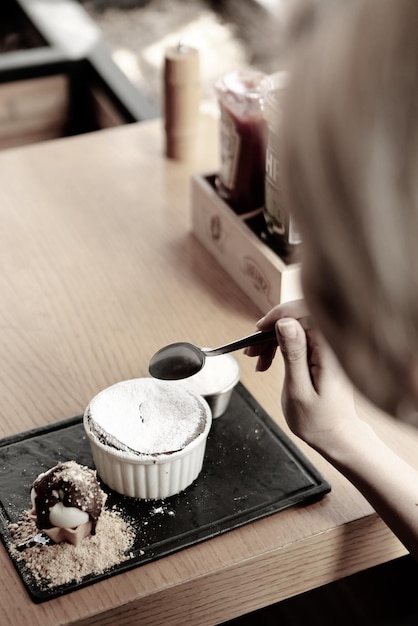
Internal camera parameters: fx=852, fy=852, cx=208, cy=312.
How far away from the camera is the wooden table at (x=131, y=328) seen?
3.17 ft

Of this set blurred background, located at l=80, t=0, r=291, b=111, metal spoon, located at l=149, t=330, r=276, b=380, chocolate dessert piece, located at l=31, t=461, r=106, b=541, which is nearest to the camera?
chocolate dessert piece, located at l=31, t=461, r=106, b=541

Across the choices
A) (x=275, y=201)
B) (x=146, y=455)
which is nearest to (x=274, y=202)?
(x=275, y=201)

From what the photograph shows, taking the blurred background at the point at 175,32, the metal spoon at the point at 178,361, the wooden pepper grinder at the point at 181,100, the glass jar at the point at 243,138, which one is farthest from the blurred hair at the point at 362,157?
the blurred background at the point at 175,32

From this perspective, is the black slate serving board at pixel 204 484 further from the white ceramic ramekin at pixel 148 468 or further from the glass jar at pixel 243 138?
the glass jar at pixel 243 138

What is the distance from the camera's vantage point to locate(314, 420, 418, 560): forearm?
3.24 ft

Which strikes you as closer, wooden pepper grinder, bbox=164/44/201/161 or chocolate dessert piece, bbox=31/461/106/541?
chocolate dessert piece, bbox=31/461/106/541

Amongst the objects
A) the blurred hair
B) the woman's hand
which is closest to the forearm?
the woman's hand

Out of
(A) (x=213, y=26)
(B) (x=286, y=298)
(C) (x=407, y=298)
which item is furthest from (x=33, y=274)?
(A) (x=213, y=26)

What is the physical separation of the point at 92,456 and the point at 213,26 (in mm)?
2032

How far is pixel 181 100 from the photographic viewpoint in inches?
68.6

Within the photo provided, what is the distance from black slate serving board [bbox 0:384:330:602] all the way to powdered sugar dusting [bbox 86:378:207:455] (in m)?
0.08

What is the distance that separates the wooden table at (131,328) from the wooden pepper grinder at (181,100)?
0.13 feet

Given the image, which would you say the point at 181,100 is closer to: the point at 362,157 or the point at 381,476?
the point at 381,476

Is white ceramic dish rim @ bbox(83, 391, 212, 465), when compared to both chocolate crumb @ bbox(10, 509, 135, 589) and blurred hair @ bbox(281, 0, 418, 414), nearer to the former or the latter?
chocolate crumb @ bbox(10, 509, 135, 589)
